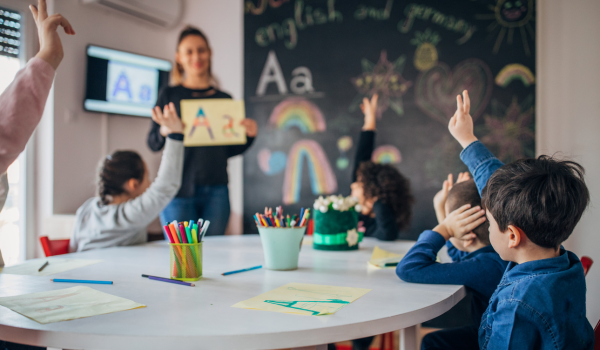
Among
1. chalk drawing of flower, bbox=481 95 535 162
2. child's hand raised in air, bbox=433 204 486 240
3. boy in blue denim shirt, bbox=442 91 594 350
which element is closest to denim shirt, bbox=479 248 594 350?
boy in blue denim shirt, bbox=442 91 594 350

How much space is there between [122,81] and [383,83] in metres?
1.98

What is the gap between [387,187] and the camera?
216 centimetres

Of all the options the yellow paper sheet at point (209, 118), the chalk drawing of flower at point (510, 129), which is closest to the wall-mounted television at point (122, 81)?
the yellow paper sheet at point (209, 118)

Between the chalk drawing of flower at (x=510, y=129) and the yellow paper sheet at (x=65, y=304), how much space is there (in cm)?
243

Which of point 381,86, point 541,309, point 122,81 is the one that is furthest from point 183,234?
point 122,81

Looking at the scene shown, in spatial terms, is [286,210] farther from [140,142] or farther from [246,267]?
[246,267]

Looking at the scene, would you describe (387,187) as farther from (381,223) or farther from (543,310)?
(543,310)

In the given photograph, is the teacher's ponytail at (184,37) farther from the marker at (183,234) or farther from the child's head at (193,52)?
the marker at (183,234)

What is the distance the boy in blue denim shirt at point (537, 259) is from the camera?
29.0 inches

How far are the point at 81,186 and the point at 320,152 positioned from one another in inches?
69.7

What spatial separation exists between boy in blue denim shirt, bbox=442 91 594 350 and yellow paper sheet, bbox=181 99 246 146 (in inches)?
62.8

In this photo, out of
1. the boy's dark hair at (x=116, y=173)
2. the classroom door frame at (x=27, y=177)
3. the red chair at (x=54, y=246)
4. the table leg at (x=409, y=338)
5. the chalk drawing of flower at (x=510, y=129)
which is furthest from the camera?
the classroom door frame at (x=27, y=177)

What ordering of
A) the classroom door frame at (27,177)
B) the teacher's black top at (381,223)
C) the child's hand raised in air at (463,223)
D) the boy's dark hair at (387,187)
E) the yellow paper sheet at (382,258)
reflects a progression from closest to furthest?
the child's hand raised in air at (463,223) → the yellow paper sheet at (382,258) → the teacher's black top at (381,223) → the boy's dark hair at (387,187) → the classroom door frame at (27,177)

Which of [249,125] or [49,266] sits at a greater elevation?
[249,125]
